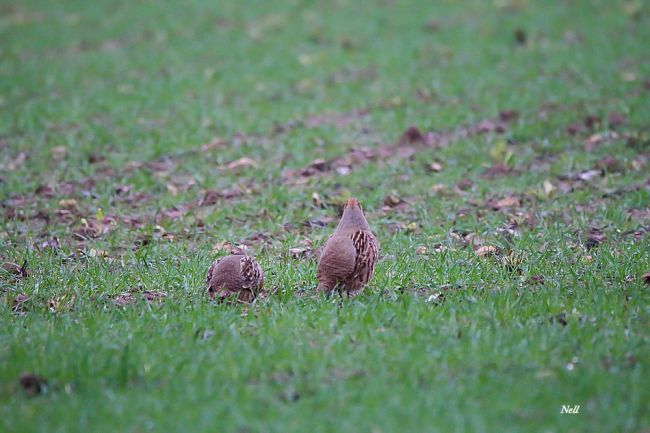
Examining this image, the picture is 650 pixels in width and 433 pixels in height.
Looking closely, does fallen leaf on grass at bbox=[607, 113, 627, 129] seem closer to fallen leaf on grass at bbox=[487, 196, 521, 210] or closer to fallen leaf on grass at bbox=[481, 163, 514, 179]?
fallen leaf on grass at bbox=[481, 163, 514, 179]

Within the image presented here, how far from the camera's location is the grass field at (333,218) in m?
4.68

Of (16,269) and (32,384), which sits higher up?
(32,384)

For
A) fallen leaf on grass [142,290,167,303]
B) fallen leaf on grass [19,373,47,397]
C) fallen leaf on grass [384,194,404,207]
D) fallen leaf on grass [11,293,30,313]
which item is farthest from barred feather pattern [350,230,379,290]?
fallen leaf on grass [384,194,404,207]

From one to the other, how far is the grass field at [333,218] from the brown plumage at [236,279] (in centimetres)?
13

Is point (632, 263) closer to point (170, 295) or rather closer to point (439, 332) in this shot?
point (439, 332)

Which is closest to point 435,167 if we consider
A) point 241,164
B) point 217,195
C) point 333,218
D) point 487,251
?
point 333,218

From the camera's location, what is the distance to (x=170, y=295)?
256 inches

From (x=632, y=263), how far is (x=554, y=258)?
26.1 inches

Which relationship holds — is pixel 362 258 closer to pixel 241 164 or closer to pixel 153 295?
pixel 153 295

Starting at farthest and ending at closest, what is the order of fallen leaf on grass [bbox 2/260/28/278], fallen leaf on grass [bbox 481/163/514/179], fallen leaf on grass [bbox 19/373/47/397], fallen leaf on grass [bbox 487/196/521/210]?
fallen leaf on grass [bbox 481/163/514/179] → fallen leaf on grass [bbox 487/196/521/210] → fallen leaf on grass [bbox 2/260/28/278] → fallen leaf on grass [bbox 19/373/47/397]

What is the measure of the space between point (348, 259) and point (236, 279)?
877 millimetres

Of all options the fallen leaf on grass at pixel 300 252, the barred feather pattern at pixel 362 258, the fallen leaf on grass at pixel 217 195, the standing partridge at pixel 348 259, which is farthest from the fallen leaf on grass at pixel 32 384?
the fallen leaf on grass at pixel 217 195

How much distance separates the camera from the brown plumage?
6160 millimetres

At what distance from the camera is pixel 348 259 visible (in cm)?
614
